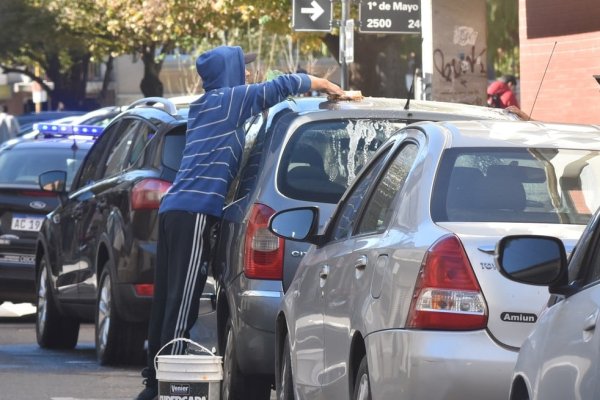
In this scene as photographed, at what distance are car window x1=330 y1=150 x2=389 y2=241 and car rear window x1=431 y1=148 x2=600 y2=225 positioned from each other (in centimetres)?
70

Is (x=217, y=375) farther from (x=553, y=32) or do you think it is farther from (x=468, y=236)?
(x=553, y=32)

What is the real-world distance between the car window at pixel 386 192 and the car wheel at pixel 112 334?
4327 millimetres

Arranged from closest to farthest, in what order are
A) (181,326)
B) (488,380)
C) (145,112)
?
(488,380)
(181,326)
(145,112)

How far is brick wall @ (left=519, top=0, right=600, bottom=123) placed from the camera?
15180 millimetres

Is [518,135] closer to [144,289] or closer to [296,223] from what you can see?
[296,223]

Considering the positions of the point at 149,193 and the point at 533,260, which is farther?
the point at 149,193

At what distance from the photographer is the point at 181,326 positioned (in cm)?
850

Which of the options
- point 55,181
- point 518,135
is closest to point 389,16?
point 55,181

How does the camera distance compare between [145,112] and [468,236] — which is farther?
[145,112]

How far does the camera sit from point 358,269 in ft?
19.5

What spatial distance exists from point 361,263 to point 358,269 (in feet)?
0.20

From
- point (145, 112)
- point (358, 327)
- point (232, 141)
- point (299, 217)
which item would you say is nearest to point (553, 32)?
point (145, 112)

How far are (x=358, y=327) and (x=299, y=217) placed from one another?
4.47 ft

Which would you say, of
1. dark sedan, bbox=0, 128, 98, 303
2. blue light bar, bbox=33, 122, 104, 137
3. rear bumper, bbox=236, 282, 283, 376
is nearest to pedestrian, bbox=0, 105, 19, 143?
blue light bar, bbox=33, 122, 104, 137
